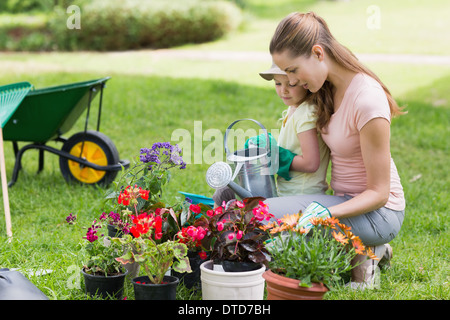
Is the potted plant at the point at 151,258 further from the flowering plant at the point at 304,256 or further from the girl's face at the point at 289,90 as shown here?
the girl's face at the point at 289,90

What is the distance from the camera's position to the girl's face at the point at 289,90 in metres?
2.59

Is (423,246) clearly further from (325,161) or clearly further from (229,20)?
(229,20)

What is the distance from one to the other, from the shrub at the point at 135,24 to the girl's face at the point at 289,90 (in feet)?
33.0

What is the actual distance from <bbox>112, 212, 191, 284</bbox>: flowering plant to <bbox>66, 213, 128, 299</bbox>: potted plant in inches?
4.9

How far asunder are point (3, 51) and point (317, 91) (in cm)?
1089

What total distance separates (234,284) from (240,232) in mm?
195

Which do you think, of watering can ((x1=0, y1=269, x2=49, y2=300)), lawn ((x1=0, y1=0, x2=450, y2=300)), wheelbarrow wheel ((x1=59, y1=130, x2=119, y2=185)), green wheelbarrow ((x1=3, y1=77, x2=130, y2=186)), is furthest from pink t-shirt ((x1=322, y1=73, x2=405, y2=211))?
wheelbarrow wheel ((x1=59, y1=130, x2=119, y2=185))

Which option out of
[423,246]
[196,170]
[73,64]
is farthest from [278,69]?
[73,64]

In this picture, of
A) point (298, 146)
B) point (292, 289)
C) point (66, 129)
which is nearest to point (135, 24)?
point (66, 129)

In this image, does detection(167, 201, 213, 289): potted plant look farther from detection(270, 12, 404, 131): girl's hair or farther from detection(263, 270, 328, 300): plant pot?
detection(270, 12, 404, 131): girl's hair

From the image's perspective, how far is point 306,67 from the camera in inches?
92.8

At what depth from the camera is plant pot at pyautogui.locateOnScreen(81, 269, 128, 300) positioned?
2201 mm

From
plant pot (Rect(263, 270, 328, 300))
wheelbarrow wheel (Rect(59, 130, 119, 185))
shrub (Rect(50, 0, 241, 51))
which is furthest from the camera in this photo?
shrub (Rect(50, 0, 241, 51))

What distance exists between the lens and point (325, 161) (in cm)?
272
